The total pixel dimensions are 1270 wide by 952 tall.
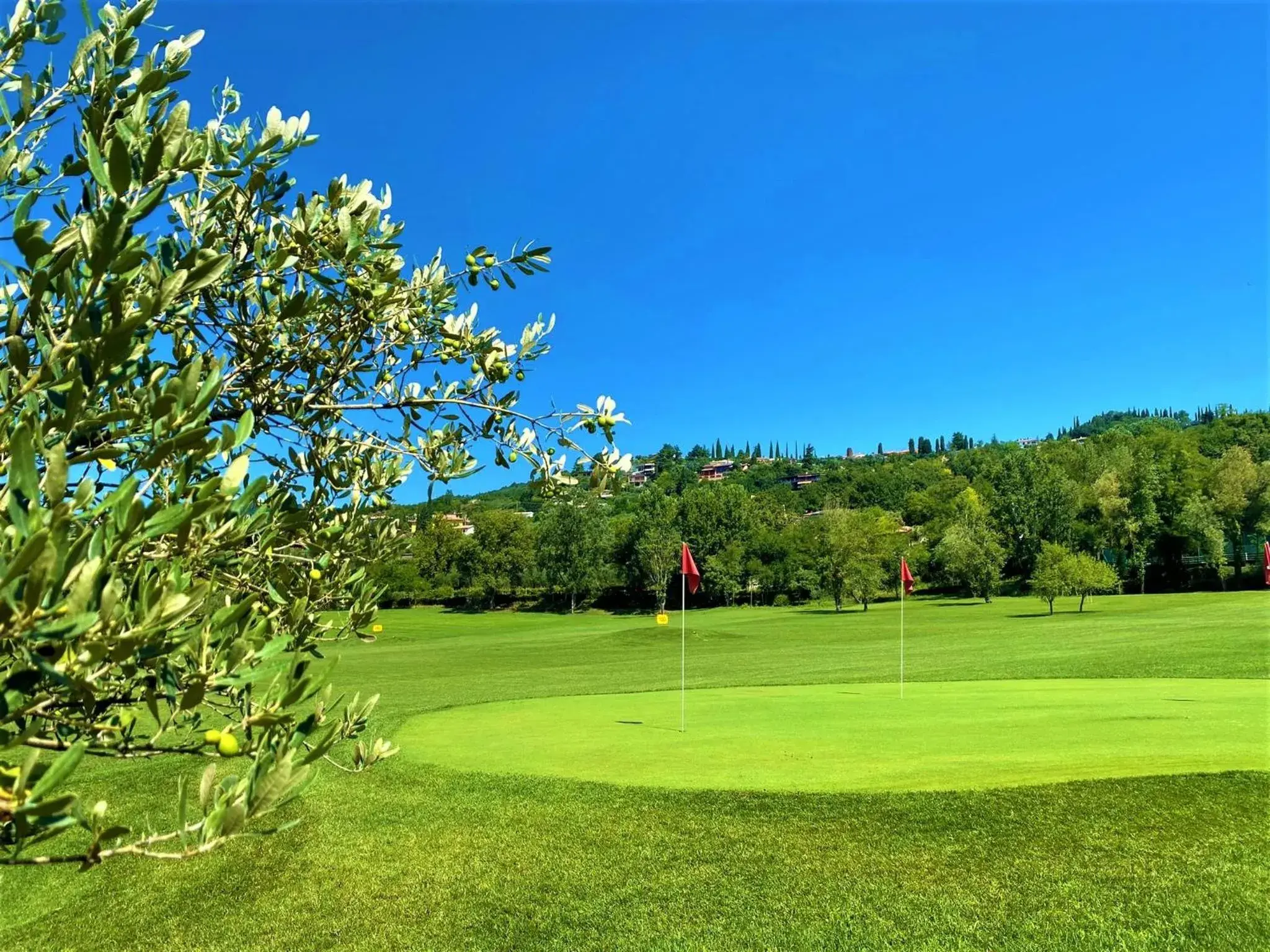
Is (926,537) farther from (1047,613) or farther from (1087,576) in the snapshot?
(1047,613)

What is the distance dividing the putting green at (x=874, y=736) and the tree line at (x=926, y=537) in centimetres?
3805

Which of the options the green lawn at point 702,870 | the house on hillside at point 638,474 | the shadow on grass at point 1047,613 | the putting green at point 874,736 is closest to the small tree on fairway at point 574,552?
the shadow on grass at point 1047,613

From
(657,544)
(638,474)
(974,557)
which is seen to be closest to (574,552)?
(657,544)

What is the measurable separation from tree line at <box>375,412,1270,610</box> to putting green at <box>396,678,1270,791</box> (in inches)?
1498

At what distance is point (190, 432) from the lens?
163 cm

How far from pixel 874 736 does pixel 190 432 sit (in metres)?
10.2

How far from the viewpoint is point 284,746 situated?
5.57 ft

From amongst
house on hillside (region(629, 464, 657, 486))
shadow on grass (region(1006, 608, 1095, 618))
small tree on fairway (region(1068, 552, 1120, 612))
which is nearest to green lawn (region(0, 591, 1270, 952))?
house on hillside (region(629, 464, 657, 486))

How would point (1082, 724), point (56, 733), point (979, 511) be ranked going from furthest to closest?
point (979, 511) → point (1082, 724) → point (56, 733)

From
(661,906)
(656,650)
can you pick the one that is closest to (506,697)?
(661,906)

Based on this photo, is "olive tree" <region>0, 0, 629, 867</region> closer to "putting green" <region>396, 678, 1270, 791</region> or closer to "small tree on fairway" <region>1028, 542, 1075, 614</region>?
"putting green" <region>396, 678, 1270, 791</region>

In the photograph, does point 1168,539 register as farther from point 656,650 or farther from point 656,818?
point 656,818

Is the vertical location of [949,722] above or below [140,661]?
below

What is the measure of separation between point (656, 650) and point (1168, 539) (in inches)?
1984
